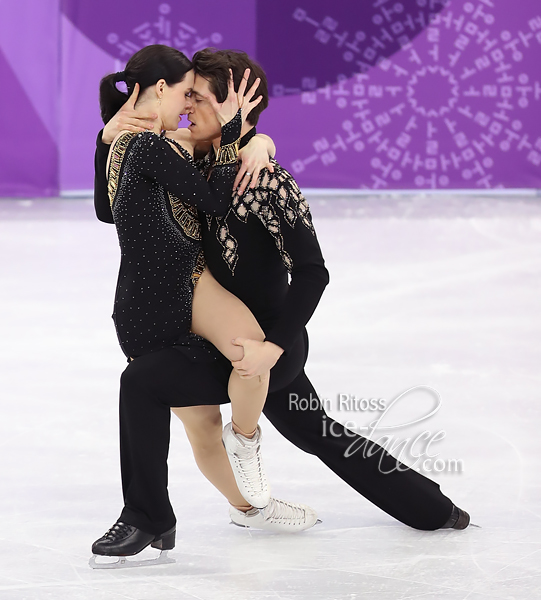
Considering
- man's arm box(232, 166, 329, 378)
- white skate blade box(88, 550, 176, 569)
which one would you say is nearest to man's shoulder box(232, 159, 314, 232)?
man's arm box(232, 166, 329, 378)

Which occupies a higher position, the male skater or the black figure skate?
the male skater

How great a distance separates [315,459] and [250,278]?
2.99 feet

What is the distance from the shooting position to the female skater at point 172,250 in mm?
2064

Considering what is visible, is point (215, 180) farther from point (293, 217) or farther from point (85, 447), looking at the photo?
point (85, 447)

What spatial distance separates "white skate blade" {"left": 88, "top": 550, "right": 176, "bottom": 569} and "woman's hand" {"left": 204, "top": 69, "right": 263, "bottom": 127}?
3.13ft

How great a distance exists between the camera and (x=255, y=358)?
6.64 ft

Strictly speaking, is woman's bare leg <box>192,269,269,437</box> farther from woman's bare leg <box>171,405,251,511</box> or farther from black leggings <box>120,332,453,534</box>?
woman's bare leg <box>171,405,251,511</box>

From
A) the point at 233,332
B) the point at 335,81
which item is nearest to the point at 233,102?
the point at 233,332

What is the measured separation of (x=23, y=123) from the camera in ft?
33.5

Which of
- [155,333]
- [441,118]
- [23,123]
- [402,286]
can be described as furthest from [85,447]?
[441,118]

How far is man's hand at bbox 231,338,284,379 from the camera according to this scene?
6.64 feet

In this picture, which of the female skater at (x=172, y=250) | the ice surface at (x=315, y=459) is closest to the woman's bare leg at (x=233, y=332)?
the female skater at (x=172, y=250)

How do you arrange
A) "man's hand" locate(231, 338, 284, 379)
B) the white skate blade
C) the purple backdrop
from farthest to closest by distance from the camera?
the purple backdrop
the white skate blade
"man's hand" locate(231, 338, 284, 379)

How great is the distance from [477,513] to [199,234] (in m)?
1.01
